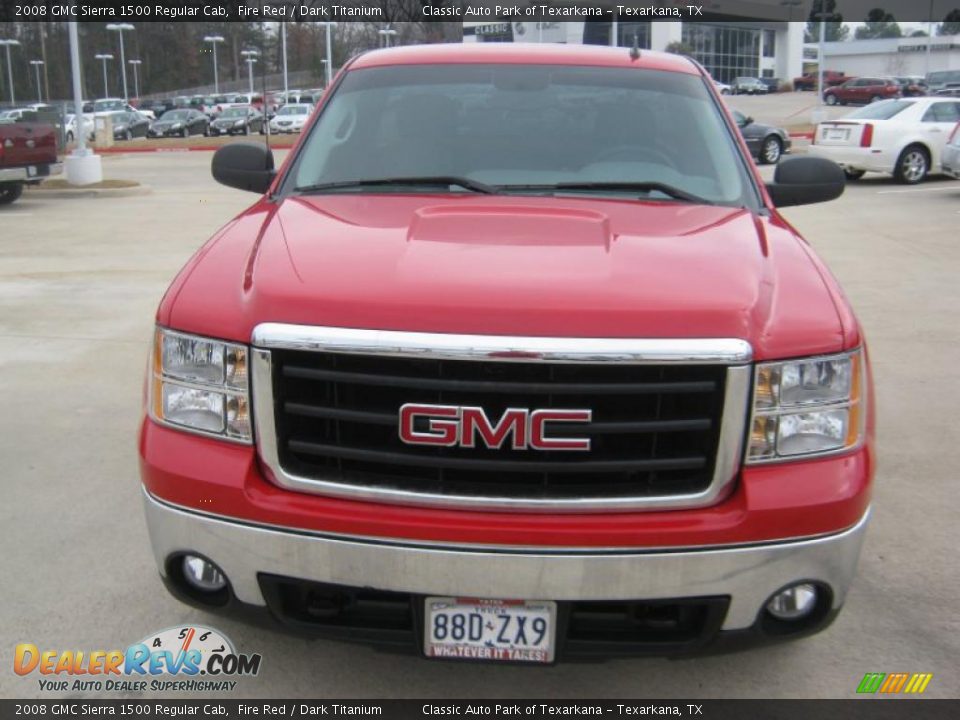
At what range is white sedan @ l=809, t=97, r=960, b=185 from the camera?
1673 cm

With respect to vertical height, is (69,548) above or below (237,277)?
below

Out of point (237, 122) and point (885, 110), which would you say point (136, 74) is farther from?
point (885, 110)

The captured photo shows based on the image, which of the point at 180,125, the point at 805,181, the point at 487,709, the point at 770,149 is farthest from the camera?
the point at 180,125

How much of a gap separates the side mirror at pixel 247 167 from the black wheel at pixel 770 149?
19735 mm

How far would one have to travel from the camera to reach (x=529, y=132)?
3.73m

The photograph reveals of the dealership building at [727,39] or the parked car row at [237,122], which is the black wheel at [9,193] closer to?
the parked car row at [237,122]

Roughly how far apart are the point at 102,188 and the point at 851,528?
58.0 ft

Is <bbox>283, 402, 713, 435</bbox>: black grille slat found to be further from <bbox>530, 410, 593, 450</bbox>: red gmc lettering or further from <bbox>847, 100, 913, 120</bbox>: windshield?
<bbox>847, 100, 913, 120</bbox>: windshield

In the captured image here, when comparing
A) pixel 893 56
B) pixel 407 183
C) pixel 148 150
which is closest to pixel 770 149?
pixel 407 183

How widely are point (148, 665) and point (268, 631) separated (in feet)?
2.02

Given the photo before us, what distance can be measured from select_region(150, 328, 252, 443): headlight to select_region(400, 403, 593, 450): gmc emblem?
45cm

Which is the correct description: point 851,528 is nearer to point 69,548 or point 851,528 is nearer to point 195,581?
point 195,581

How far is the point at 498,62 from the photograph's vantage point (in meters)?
4.02

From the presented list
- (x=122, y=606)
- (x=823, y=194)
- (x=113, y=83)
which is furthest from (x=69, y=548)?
(x=113, y=83)
